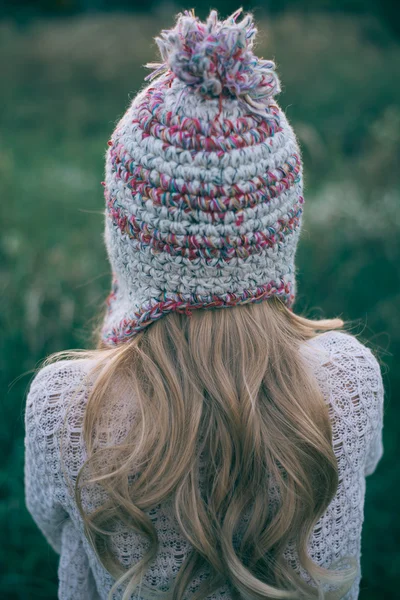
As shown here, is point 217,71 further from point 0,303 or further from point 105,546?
point 0,303

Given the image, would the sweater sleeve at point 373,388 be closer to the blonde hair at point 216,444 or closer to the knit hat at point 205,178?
the blonde hair at point 216,444

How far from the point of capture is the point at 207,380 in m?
1.28

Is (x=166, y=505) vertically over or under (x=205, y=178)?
under

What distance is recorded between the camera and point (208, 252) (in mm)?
1200

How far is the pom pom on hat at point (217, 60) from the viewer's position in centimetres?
112

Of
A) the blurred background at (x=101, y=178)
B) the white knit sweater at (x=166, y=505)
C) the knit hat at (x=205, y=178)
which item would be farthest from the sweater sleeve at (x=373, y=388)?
the blurred background at (x=101, y=178)

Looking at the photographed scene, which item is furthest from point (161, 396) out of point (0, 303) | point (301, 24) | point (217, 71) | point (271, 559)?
point (301, 24)

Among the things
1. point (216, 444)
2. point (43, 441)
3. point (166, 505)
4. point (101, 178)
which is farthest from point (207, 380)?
point (101, 178)

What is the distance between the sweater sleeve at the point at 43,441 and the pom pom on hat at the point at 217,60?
0.81 m

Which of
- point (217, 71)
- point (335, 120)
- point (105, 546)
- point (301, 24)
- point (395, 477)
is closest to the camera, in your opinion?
point (217, 71)

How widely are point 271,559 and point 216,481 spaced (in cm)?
27

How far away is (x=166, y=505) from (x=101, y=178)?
4.75 metres

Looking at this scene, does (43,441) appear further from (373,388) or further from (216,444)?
(373,388)

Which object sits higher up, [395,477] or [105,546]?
[105,546]
